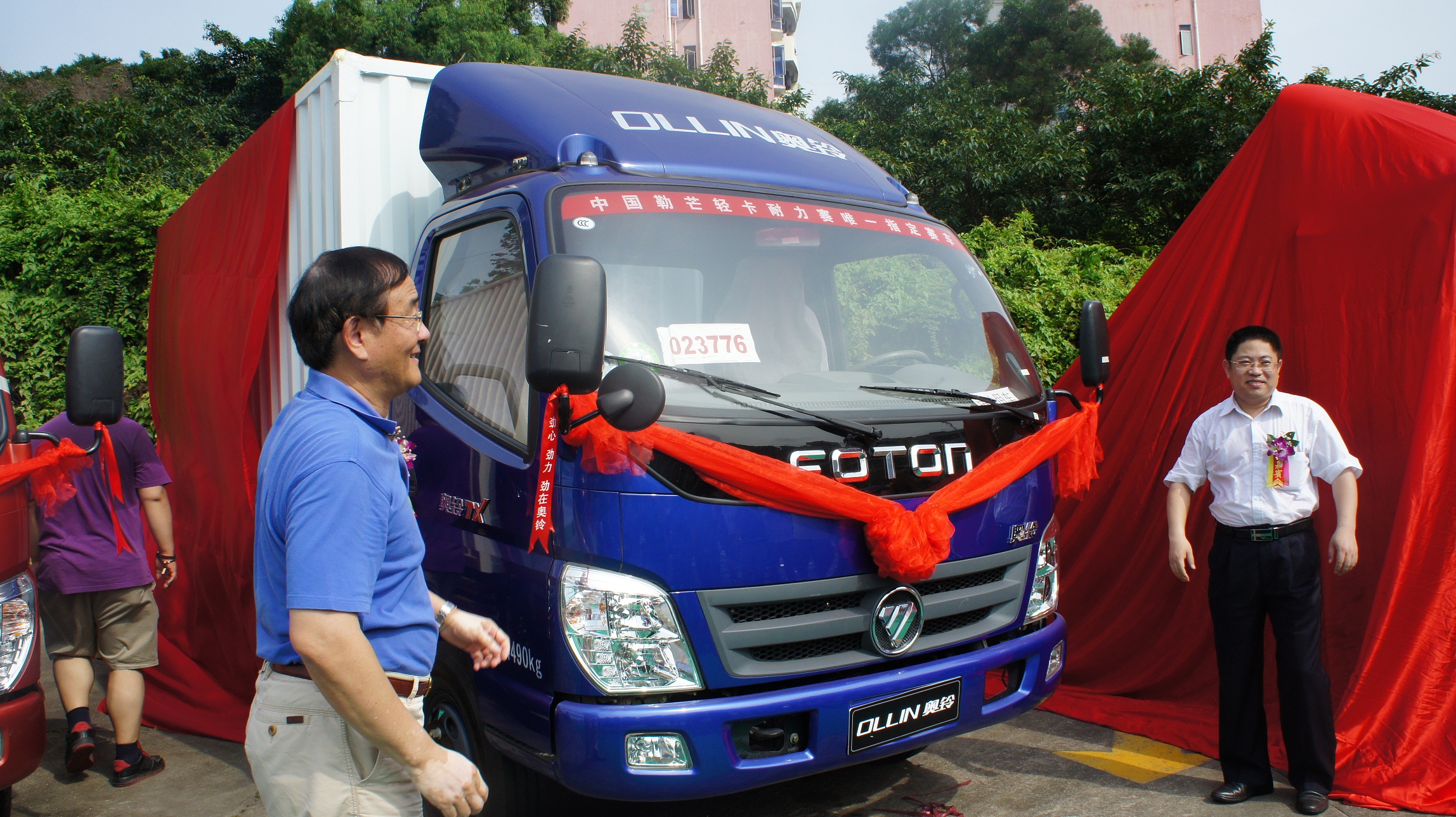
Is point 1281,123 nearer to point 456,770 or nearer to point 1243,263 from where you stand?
point 1243,263

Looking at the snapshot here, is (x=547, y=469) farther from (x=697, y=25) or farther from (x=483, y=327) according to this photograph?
(x=697, y=25)

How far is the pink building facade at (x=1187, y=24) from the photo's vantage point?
1423 inches

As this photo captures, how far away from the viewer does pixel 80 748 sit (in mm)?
4168

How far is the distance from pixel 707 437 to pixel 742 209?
100 centimetres

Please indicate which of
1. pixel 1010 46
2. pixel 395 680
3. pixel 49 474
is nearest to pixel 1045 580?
pixel 395 680

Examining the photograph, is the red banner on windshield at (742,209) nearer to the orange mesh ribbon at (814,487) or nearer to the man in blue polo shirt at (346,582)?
the orange mesh ribbon at (814,487)

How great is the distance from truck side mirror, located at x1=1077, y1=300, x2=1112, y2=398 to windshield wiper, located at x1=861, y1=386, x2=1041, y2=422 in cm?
61

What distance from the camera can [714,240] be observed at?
3.29 m

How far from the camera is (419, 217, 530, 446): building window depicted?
3072 mm

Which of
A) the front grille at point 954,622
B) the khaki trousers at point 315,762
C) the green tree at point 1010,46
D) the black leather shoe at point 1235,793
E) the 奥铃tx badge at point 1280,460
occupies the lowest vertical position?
the black leather shoe at point 1235,793

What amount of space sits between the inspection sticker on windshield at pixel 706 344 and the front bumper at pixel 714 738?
3.25 feet

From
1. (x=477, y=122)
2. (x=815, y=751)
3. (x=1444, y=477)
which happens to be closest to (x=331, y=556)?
(x=815, y=751)

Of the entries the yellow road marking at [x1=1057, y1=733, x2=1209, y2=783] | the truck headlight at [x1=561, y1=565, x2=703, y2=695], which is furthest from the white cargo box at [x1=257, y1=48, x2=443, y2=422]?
the yellow road marking at [x1=1057, y1=733, x2=1209, y2=783]

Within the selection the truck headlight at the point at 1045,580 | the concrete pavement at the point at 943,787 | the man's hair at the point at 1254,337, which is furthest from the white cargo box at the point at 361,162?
the man's hair at the point at 1254,337
